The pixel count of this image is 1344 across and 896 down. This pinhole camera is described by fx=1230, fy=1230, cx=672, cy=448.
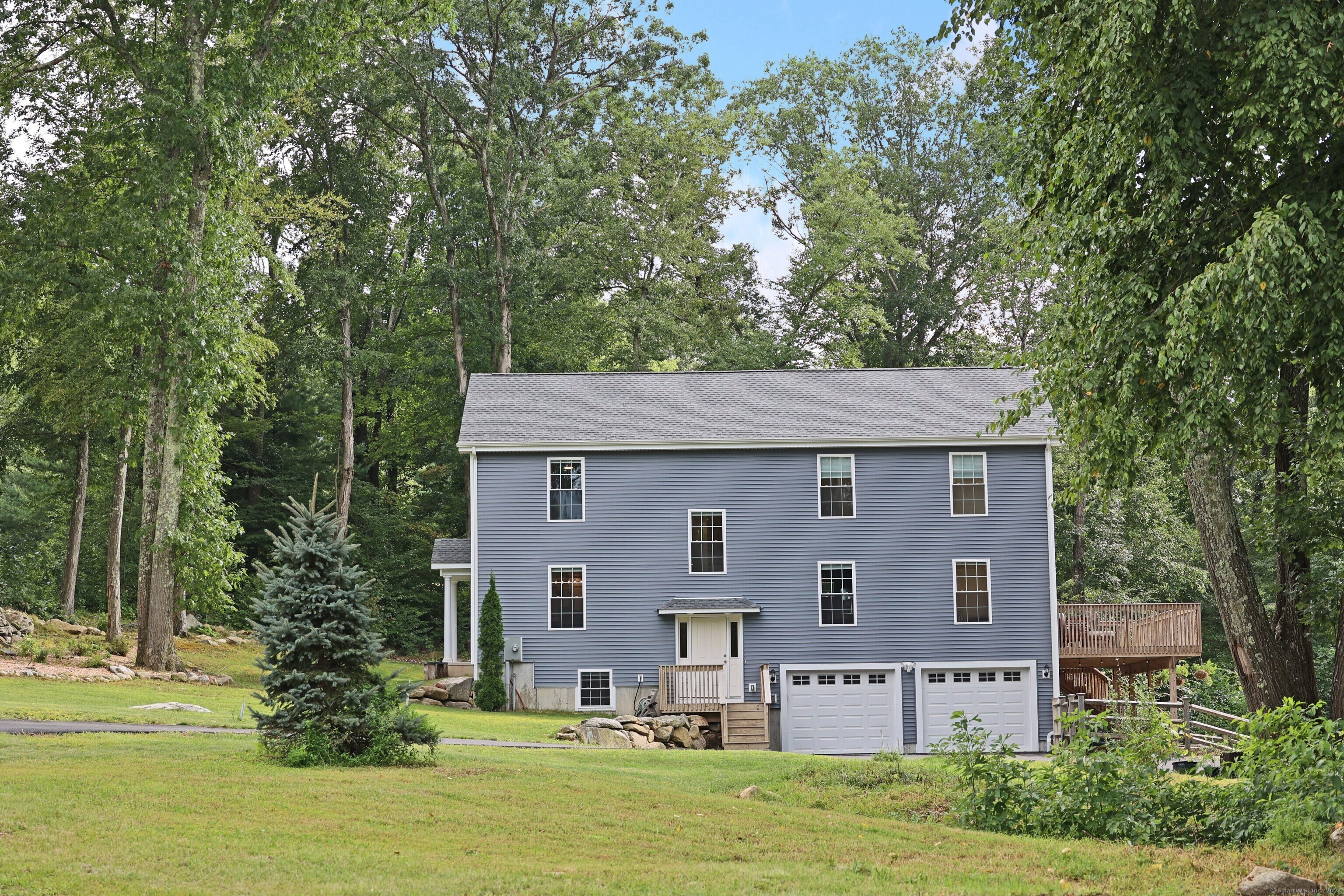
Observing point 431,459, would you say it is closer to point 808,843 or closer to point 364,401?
point 364,401

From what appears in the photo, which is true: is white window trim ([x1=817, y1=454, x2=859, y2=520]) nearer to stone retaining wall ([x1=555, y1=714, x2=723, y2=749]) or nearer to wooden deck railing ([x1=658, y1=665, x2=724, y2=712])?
wooden deck railing ([x1=658, y1=665, x2=724, y2=712])

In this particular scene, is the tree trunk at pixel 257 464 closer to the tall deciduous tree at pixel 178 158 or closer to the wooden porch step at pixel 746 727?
the tall deciduous tree at pixel 178 158

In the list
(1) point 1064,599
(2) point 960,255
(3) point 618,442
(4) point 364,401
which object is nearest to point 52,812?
(3) point 618,442

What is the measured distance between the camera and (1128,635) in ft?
87.1

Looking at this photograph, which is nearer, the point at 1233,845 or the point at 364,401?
the point at 1233,845

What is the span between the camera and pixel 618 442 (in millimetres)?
27812

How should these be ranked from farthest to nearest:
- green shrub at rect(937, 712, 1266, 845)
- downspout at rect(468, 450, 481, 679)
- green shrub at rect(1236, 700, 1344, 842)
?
downspout at rect(468, 450, 481, 679) < green shrub at rect(937, 712, 1266, 845) < green shrub at rect(1236, 700, 1344, 842)

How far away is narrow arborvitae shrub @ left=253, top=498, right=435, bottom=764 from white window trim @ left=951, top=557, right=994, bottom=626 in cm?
1424

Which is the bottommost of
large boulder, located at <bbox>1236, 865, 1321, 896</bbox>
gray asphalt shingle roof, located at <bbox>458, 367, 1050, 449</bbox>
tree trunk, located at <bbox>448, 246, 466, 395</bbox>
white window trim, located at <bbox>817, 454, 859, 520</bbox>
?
large boulder, located at <bbox>1236, 865, 1321, 896</bbox>

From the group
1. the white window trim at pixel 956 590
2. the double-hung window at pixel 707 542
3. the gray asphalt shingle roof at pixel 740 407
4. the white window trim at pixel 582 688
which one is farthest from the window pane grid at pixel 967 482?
the white window trim at pixel 582 688

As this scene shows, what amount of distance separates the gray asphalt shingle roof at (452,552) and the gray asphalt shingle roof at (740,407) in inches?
107

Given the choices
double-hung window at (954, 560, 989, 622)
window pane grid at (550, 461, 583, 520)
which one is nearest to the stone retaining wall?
window pane grid at (550, 461, 583, 520)

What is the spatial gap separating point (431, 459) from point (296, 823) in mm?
34411

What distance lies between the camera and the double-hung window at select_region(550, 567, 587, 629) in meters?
27.6
